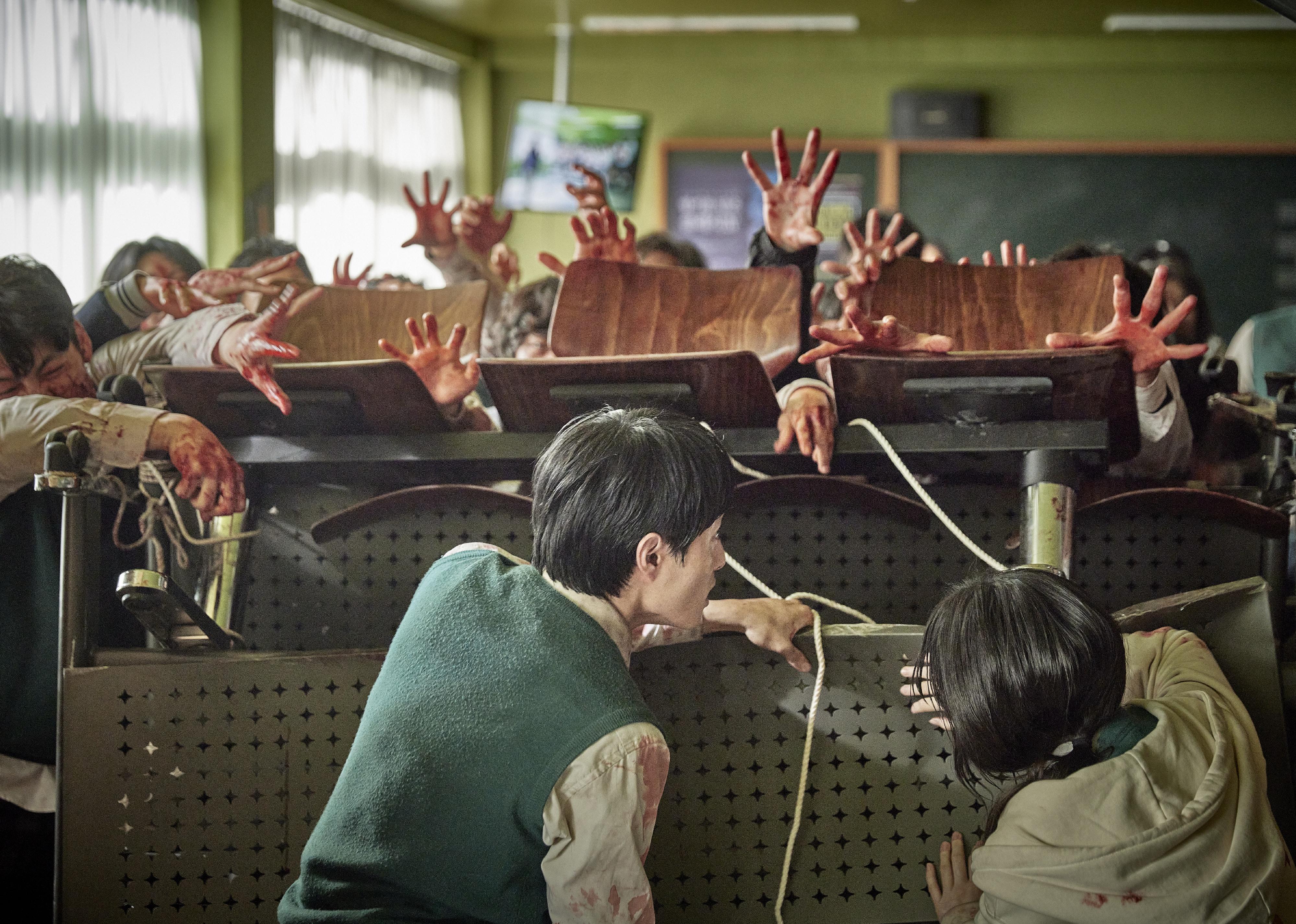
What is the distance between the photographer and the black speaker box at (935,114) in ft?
18.1

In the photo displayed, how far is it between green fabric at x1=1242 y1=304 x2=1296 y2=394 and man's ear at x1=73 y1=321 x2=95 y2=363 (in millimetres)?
2875

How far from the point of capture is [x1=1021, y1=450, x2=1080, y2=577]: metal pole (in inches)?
52.5

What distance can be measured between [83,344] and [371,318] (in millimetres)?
412

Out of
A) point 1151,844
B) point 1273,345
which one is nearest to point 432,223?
point 1151,844

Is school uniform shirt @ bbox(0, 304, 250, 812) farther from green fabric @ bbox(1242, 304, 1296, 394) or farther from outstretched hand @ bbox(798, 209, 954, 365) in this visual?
green fabric @ bbox(1242, 304, 1296, 394)

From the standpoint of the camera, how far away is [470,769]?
39.8 inches

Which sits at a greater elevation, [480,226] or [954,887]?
[480,226]

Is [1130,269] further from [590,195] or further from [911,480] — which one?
[590,195]

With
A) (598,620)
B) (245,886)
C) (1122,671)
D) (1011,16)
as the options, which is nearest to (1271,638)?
(1122,671)

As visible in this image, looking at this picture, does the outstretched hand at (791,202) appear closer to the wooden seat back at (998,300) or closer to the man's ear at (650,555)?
the wooden seat back at (998,300)

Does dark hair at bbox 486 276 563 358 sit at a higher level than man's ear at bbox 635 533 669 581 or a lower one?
higher

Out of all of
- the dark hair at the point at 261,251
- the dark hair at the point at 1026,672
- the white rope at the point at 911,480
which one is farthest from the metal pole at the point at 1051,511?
the dark hair at the point at 261,251

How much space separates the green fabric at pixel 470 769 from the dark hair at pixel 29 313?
0.82m

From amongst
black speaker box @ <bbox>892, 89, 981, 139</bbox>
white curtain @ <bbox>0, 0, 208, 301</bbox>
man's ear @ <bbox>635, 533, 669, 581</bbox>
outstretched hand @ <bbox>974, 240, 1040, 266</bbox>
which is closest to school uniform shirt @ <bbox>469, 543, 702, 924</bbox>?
man's ear @ <bbox>635, 533, 669, 581</bbox>
